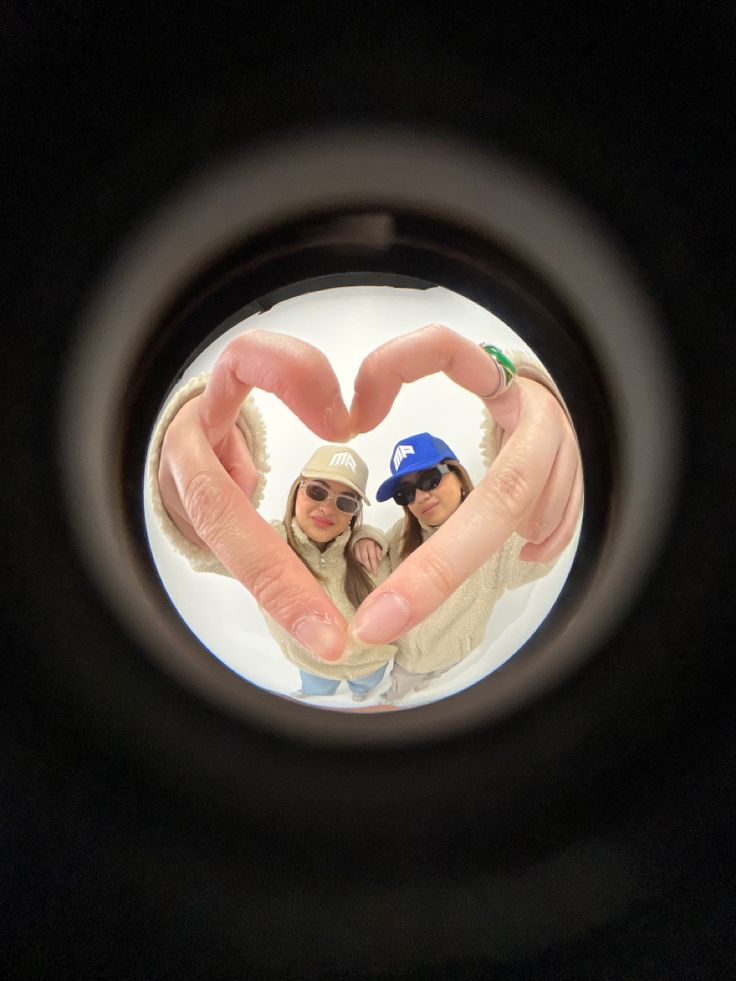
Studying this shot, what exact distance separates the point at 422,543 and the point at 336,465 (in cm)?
7

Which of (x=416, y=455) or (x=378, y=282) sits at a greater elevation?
(x=378, y=282)

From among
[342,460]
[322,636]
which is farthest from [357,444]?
[322,636]

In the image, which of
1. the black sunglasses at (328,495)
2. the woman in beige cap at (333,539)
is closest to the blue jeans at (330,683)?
the woman in beige cap at (333,539)

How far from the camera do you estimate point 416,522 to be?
0.40 meters

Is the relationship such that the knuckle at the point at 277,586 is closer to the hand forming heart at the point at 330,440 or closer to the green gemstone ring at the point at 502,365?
the hand forming heart at the point at 330,440

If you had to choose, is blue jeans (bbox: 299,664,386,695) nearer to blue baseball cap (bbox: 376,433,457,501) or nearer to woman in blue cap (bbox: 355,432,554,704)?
woman in blue cap (bbox: 355,432,554,704)

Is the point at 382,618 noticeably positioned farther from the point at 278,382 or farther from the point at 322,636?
the point at 278,382

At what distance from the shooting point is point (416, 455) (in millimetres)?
389

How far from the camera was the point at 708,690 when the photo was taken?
0.38 meters

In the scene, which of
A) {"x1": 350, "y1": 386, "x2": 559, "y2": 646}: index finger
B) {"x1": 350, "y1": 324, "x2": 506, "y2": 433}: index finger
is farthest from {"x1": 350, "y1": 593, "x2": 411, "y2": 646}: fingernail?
{"x1": 350, "y1": 324, "x2": 506, "y2": 433}: index finger

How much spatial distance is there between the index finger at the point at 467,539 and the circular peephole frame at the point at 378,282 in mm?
43

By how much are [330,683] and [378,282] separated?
0.85ft

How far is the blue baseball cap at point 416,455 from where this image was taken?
0.39 metres

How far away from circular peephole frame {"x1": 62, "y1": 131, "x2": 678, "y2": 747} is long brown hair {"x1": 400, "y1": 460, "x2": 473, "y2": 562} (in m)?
0.08
